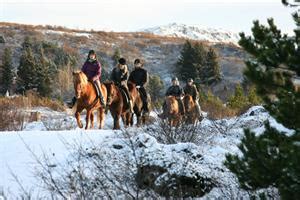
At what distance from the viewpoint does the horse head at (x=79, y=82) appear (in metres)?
14.8

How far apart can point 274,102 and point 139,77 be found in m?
12.2

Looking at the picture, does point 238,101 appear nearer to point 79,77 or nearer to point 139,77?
point 139,77

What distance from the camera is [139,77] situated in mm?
17266

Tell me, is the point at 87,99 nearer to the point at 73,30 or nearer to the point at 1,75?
the point at 1,75

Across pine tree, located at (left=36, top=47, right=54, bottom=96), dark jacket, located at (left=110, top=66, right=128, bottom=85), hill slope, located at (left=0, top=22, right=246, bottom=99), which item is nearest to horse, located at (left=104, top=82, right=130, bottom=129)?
dark jacket, located at (left=110, top=66, right=128, bottom=85)

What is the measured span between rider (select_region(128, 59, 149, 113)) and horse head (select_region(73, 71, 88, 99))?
2636 mm

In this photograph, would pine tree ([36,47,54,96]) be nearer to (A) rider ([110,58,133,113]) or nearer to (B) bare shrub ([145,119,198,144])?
(A) rider ([110,58,133,113])

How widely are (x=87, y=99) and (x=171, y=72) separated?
37809 mm

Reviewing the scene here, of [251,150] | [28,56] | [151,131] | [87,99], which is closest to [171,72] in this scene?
[28,56]

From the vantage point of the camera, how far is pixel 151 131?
11.9 metres

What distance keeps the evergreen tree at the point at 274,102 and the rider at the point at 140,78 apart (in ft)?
39.7

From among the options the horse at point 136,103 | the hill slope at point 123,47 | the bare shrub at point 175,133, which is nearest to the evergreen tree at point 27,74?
the hill slope at point 123,47

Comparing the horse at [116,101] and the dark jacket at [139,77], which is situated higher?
the dark jacket at [139,77]

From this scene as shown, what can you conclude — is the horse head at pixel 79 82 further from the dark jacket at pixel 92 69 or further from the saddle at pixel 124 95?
the saddle at pixel 124 95
